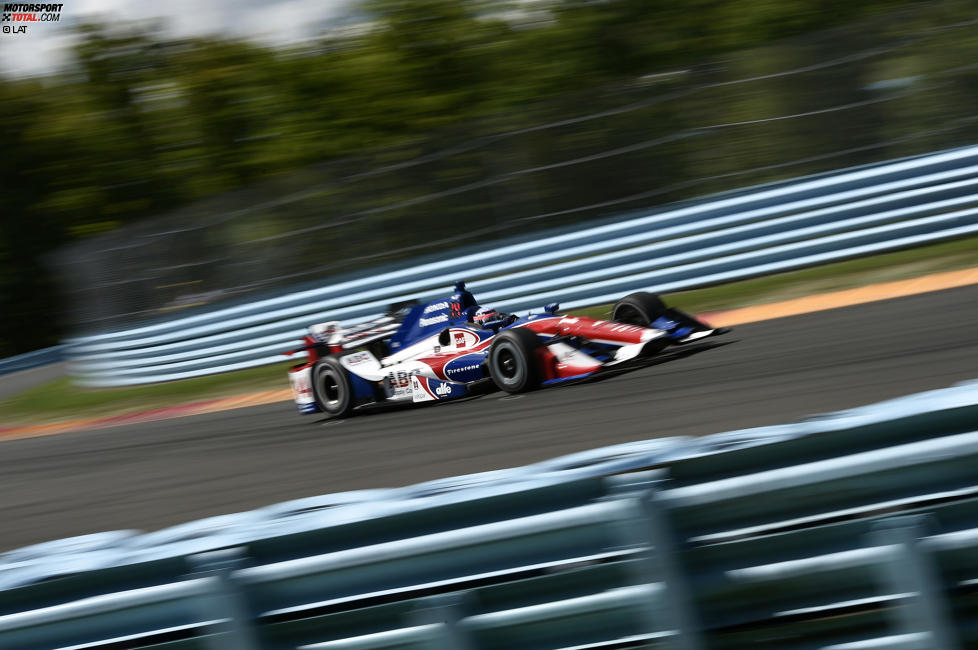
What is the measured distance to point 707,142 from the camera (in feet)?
41.3

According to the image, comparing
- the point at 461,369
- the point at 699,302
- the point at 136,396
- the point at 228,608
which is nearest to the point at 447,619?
the point at 228,608

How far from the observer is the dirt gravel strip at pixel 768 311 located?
393 inches

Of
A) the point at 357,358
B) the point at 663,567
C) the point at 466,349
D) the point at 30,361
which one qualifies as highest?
the point at 30,361

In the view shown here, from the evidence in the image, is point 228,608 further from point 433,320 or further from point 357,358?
point 357,358

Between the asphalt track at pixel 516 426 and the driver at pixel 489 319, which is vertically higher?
the driver at pixel 489 319

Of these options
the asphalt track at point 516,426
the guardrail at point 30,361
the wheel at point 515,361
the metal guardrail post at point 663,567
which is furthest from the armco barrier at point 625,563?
the guardrail at point 30,361

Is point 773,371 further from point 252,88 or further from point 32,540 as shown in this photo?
point 252,88

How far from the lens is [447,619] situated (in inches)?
104

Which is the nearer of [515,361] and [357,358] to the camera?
[515,361]

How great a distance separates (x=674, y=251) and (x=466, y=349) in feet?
14.5

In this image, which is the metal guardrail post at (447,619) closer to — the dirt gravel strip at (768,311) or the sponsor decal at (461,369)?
the sponsor decal at (461,369)

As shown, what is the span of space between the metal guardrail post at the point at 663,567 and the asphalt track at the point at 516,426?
3.58 metres

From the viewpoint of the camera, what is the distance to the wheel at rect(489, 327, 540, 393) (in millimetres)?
8414

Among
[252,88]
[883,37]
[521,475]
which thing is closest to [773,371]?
[521,475]
